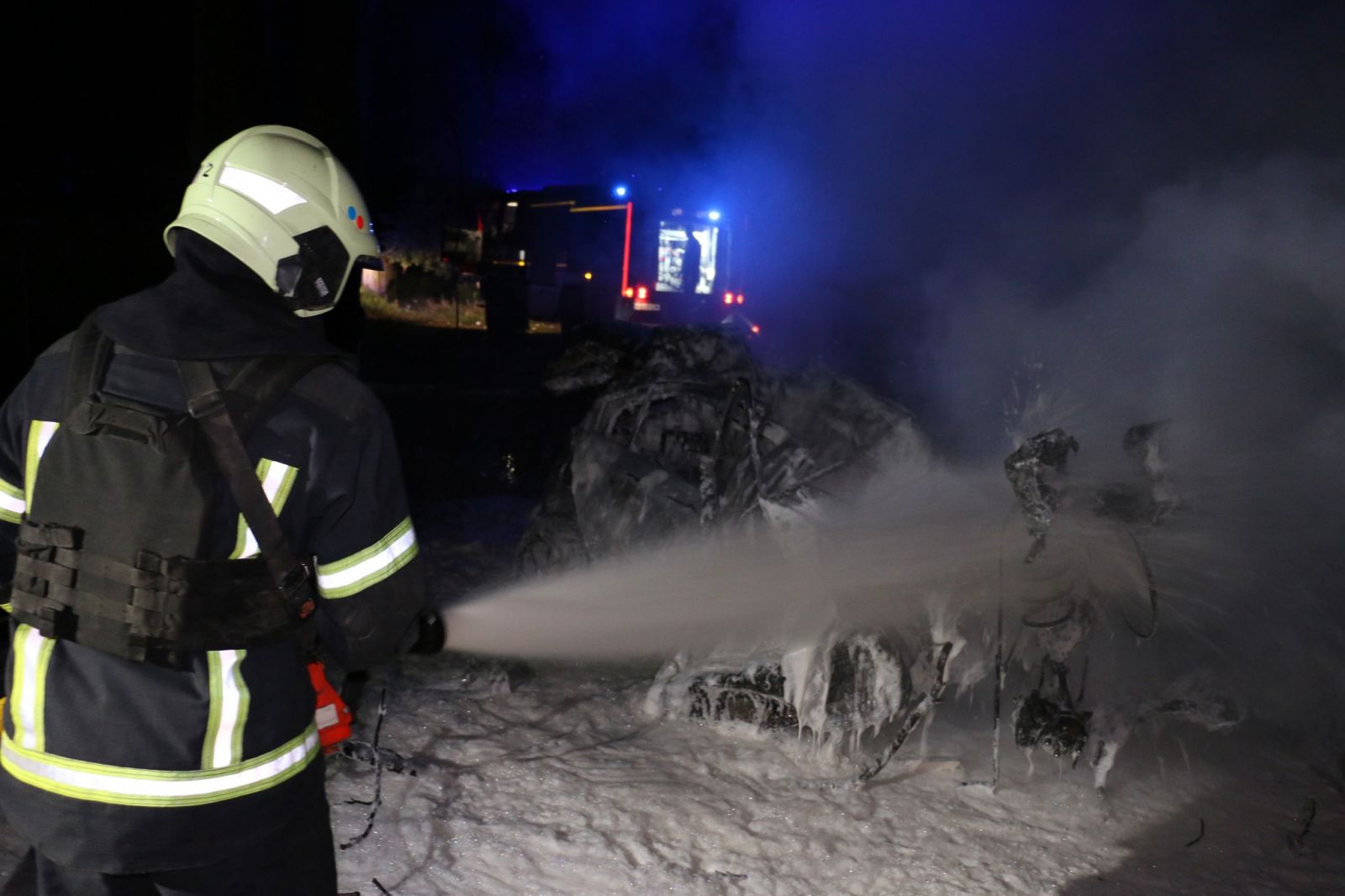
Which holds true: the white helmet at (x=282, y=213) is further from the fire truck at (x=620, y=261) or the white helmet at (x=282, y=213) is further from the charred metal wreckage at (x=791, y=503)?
the fire truck at (x=620, y=261)

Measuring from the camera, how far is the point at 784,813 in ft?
12.5

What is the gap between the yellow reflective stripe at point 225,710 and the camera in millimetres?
1680

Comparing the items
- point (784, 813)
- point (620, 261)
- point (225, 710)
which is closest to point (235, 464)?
point (225, 710)

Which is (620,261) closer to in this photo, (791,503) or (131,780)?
(791,503)

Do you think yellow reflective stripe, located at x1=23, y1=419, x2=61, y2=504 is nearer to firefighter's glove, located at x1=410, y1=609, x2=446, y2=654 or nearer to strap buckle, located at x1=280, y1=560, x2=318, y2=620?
strap buckle, located at x1=280, y1=560, x2=318, y2=620

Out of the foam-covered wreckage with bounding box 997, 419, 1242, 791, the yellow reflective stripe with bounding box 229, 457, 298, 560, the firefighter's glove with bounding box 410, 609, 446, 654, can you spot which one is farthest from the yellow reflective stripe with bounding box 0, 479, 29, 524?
the foam-covered wreckage with bounding box 997, 419, 1242, 791

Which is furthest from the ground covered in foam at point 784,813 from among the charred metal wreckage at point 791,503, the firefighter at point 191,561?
the firefighter at point 191,561

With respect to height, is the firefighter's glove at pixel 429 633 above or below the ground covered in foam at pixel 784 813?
above

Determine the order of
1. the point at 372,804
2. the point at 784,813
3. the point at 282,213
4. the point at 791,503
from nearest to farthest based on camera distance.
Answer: the point at 282,213 → the point at 372,804 → the point at 784,813 → the point at 791,503

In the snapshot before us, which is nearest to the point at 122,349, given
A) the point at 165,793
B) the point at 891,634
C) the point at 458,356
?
the point at 165,793

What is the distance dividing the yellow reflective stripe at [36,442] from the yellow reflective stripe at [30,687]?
0.27 metres

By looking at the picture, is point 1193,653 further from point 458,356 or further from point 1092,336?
point 458,356

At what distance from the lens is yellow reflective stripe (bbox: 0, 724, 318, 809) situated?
1.63 meters

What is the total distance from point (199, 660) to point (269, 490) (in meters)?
0.34
